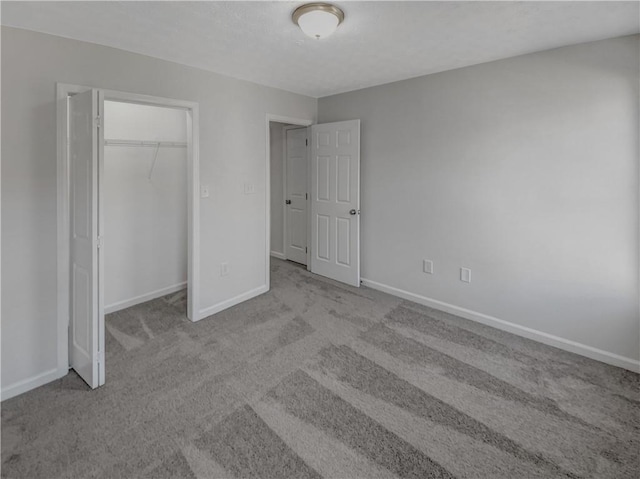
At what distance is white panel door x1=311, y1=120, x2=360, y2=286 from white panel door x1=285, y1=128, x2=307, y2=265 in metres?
0.57

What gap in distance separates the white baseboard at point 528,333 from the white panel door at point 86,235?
9.37 feet

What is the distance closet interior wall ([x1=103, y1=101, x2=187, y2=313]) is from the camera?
335cm

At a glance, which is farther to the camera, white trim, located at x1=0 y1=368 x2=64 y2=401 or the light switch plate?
the light switch plate

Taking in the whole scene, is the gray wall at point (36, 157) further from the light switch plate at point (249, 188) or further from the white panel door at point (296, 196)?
the white panel door at point (296, 196)

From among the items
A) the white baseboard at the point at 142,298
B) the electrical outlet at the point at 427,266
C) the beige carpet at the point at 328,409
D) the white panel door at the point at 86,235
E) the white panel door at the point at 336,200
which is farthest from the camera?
the white panel door at the point at 336,200

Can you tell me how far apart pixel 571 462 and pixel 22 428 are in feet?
9.51

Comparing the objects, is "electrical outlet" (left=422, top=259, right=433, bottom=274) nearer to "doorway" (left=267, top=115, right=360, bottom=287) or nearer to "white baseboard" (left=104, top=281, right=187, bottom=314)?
"doorway" (left=267, top=115, right=360, bottom=287)

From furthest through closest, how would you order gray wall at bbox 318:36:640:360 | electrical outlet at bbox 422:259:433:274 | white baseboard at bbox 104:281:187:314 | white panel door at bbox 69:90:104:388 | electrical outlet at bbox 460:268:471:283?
electrical outlet at bbox 422:259:433:274 → white baseboard at bbox 104:281:187:314 → electrical outlet at bbox 460:268:471:283 → gray wall at bbox 318:36:640:360 → white panel door at bbox 69:90:104:388

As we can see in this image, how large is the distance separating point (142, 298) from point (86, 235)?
5.45ft

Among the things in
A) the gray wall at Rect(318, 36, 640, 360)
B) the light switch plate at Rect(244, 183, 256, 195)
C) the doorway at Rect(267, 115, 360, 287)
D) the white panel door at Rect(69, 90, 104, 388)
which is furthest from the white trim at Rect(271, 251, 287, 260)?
the white panel door at Rect(69, 90, 104, 388)

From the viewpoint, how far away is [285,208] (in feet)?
17.8

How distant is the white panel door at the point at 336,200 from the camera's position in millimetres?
4016


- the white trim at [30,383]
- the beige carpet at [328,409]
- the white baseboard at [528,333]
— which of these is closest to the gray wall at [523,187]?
the white baseboard at [528,333]

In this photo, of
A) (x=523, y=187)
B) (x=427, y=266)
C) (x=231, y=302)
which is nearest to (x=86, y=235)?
(x=231, y=302)
